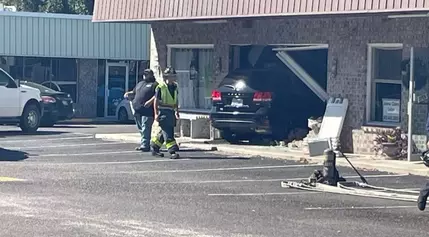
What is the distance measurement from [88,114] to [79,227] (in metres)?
28.6

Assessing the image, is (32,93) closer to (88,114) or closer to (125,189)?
(88,114)

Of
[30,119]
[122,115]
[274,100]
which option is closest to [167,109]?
[274,100]

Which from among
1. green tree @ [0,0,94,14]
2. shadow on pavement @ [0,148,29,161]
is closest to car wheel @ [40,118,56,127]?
shadow on pavement @ [0,148,29,161]

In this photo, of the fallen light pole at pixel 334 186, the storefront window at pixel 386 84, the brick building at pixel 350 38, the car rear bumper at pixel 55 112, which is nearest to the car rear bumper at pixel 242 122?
the brick building at pixel 350 38

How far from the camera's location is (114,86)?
40312mm

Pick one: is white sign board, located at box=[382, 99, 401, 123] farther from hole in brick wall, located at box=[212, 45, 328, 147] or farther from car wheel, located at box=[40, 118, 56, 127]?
car wheel, located at box=[40, 118, 56, 127]

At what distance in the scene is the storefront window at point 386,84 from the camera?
2128 cm

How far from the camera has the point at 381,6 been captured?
63.9 ft

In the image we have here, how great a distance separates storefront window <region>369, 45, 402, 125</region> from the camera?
21.3 meters

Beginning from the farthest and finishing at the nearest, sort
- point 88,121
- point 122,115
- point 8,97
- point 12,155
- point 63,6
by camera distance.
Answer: point 63,6
point 122,115
point 88,121
point 8,97
point 12,155

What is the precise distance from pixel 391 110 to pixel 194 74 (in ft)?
21.3

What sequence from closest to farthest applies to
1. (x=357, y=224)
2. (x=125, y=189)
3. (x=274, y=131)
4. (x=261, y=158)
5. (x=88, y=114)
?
(x=357, y=224), (x=125, y=189), (x=261, y=158), (x=274, y=131), (x=88, y=114)

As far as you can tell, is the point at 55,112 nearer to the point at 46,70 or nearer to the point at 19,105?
the point at 19,105

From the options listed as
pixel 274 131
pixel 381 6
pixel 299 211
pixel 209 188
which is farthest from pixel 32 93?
pixel 299 211
